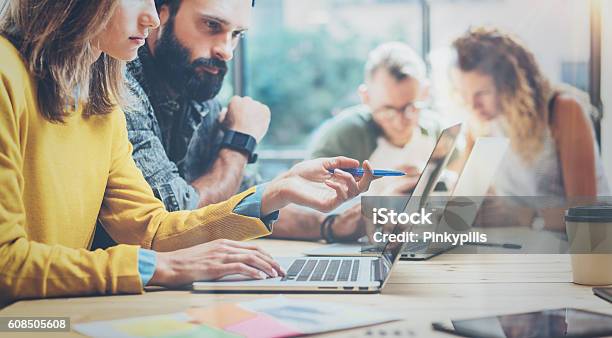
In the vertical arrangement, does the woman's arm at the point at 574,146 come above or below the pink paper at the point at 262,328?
above

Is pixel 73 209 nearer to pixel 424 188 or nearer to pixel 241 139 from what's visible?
pixel 241 139

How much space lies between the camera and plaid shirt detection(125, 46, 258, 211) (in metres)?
1.78

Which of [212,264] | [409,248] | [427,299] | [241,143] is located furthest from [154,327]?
[241,143]

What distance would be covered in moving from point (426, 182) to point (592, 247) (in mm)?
360

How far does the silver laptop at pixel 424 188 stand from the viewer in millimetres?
1534

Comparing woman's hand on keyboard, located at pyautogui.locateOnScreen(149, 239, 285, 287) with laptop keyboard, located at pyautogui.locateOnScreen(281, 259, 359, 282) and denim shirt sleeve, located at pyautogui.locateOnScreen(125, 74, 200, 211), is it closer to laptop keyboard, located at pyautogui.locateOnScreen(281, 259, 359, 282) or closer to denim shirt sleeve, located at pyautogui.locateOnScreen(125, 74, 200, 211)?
laptop keyboard, located at pyautogui.locateOnScreen(281, 259, 359, 282)

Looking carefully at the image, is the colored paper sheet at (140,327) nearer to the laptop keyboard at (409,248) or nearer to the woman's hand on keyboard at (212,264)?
the woman's hand on keyboard at (212,264)

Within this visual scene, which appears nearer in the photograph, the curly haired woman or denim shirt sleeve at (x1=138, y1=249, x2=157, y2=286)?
denim shirt sleeve at (x1=138, y1=249, x2=157, y2=286)

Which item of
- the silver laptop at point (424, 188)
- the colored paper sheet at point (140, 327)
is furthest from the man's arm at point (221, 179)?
the colored paper sheet at point (140, 327)

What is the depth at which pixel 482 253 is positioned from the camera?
1804 millimetres

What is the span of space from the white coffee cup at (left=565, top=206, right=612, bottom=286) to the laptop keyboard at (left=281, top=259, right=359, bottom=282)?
453 millimetres

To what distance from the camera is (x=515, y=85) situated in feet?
6.84

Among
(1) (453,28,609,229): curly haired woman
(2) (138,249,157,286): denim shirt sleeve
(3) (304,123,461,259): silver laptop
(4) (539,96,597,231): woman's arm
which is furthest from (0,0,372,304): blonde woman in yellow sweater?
(4) (539,96,597,231): woman's arm

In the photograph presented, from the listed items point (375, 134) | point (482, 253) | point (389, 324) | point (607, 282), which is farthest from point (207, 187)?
point (607, 282)
